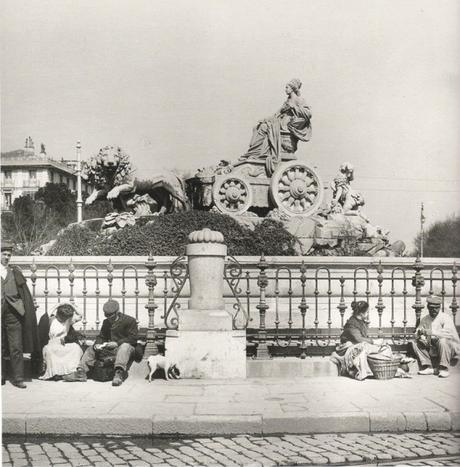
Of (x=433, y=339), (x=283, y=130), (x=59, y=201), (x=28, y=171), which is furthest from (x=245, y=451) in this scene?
(x=28, y=171)

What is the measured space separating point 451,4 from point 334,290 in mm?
7377

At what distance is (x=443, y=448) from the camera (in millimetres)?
6465

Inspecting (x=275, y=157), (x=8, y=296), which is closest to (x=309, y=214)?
(x=275, y=157)

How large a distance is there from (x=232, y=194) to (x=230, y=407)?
42.6 feet

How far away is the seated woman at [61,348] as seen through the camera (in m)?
9.11

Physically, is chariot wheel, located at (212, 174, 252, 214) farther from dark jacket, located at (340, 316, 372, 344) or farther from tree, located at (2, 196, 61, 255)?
tree, located at (2, 196, 61, 255)

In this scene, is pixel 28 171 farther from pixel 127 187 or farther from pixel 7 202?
pixel 127 187

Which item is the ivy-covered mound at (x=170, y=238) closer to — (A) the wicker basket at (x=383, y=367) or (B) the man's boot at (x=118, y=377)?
(B) the man's boot at (x=118, y=377)

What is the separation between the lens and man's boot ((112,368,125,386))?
8.77 metres

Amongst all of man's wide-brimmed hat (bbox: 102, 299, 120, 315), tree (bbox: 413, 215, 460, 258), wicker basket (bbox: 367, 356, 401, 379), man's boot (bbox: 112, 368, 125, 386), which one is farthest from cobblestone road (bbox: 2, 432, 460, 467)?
tree (bbox: 413, 215, 460, 258)

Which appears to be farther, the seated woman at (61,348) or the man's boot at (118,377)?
the seated woman at (61,348)

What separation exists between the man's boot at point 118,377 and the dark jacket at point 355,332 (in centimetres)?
285

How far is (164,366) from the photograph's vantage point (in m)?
9.16

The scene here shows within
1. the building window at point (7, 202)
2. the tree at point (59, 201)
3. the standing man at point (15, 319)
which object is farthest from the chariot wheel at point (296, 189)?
the building window at point (7, 202)
